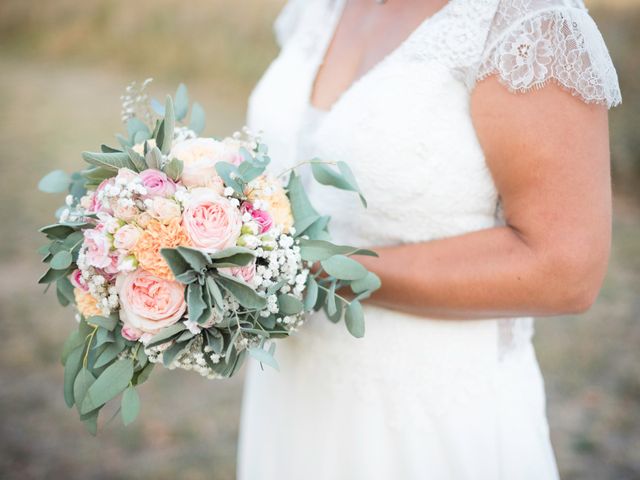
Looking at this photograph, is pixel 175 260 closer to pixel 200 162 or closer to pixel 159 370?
pixel 200 162

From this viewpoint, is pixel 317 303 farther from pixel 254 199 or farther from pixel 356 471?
pixel 356 471

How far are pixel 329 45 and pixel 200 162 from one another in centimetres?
89

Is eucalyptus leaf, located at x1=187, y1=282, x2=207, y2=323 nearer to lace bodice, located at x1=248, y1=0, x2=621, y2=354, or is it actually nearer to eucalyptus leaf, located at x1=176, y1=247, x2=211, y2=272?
eucalyptus leaf, located at x1=176, y1=247, x2=211, y2=272

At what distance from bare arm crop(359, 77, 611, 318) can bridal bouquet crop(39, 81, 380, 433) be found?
21 cm

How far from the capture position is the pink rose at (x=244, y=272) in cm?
136

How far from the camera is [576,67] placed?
4.77ft

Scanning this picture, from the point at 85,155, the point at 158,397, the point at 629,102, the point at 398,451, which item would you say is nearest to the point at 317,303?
the point at 398,451

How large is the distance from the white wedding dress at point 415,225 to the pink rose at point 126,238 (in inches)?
25.6

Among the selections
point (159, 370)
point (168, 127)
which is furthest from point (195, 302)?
point (159, 370)

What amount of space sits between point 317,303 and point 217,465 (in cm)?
248

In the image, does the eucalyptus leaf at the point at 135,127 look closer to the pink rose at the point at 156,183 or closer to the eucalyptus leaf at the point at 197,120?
the eucalyptus leaf at the point at 197,120

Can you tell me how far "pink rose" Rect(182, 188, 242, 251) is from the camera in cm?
133

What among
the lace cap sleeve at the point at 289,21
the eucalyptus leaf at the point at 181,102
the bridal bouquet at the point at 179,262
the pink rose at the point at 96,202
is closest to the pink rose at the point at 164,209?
the bridal bouquet at the point at 179,262

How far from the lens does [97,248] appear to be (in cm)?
138
